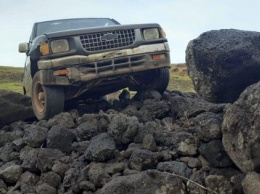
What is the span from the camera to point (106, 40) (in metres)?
7.14

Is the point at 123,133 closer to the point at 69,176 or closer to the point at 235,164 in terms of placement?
the point at 69,176

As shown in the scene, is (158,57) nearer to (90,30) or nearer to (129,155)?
(90,30)

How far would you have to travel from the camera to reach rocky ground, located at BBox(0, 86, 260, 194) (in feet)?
13.9

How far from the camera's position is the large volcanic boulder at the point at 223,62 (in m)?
6.14

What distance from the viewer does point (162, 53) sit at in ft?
24.5

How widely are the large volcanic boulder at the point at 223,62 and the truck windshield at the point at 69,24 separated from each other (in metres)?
3.20

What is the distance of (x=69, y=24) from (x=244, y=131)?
6.03 meters

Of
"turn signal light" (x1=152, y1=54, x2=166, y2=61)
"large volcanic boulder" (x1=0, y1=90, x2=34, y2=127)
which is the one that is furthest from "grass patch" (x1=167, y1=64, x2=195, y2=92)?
"turn signal light" (x1=152, y1=54, x2=166, y2=61)

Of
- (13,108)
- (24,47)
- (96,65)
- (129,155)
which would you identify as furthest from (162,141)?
(24,47)

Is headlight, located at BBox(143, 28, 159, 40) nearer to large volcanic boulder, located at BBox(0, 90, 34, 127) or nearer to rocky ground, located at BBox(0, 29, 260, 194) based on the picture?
rocky ground, located at BBox(0, 29, 260, 194)

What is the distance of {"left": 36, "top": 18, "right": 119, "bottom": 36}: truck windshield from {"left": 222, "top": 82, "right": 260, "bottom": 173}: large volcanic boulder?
214 inches

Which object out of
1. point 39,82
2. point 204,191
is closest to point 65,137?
point 39,82

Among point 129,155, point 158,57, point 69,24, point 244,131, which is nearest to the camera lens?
point 244,131

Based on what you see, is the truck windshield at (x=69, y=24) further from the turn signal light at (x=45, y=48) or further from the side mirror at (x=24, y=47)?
the turn signal light at (x=45, y=48)
